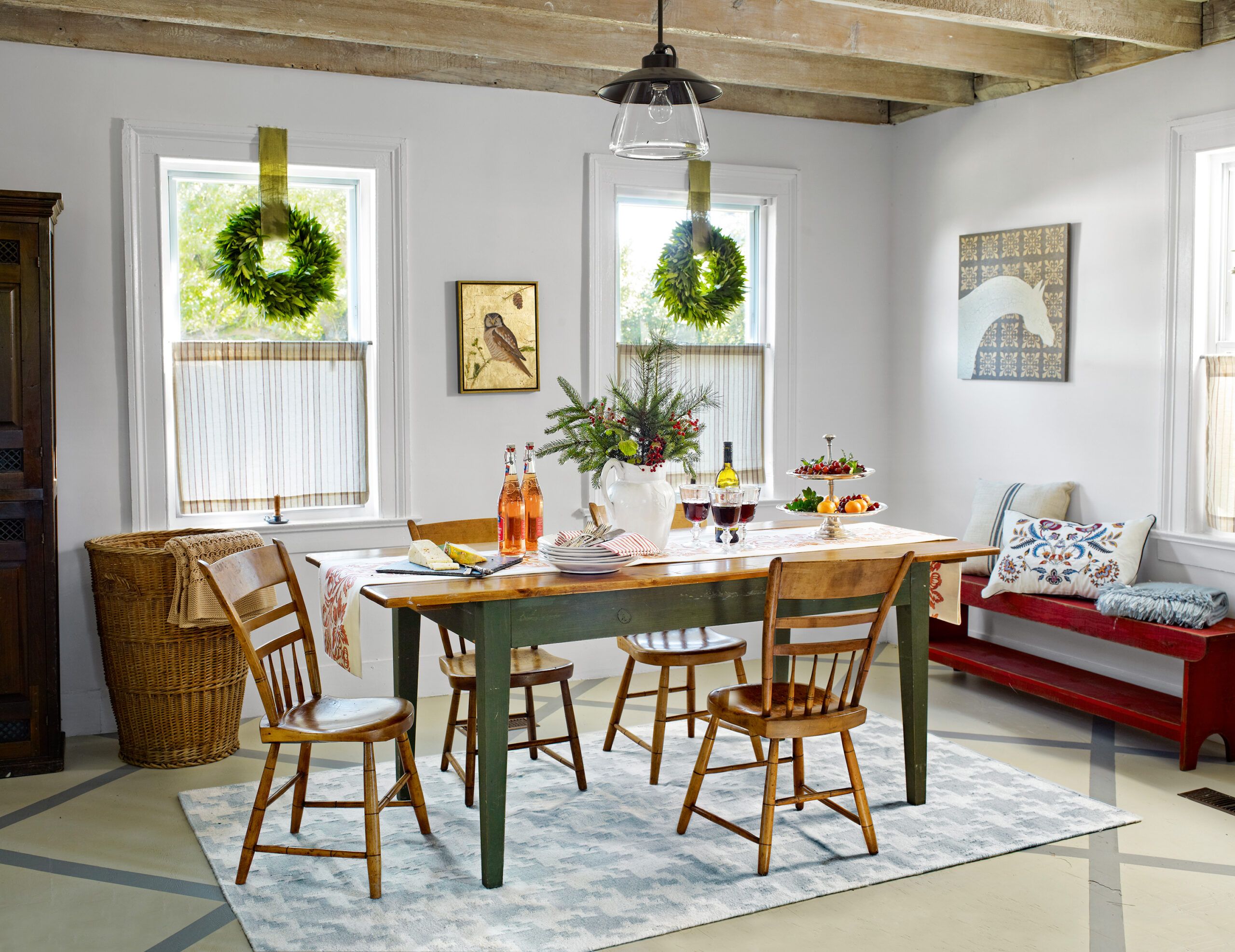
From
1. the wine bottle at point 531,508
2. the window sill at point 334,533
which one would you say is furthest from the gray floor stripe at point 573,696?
the wine bottle at point 531,508

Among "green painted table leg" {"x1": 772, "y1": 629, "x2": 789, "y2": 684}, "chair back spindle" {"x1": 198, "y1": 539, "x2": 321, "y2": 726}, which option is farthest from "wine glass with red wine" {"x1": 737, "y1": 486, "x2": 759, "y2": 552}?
"chair back spindle" {"x1": 198, "y1": 539, "x2": 321, "y2": 726}

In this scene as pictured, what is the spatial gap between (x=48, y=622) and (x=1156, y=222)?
462 cm

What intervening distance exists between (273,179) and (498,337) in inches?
46.5

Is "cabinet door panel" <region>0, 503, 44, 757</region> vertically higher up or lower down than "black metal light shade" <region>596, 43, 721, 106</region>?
lower down

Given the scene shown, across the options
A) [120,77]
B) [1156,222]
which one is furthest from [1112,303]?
[120,77]

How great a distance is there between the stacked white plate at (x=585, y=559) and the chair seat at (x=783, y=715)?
0.53 m

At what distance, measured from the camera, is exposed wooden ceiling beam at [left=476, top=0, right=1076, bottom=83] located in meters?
4.29

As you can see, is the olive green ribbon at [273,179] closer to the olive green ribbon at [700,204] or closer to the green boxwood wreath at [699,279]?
the green boxwood wreath at [699,279]

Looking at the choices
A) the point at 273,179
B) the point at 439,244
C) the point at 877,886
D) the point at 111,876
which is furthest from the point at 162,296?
the point at 877,886

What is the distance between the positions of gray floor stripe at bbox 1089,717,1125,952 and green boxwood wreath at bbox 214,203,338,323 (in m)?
3.61

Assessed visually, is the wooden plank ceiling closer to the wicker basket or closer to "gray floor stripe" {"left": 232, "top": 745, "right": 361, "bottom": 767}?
the wicker basket

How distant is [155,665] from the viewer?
421 centimetres

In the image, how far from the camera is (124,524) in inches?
184

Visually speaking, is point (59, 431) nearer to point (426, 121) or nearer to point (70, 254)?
point (70, 254)
